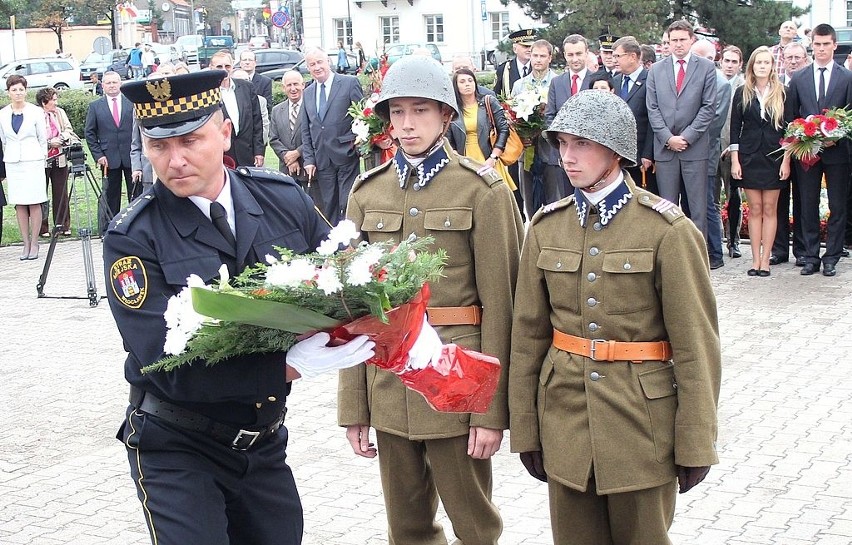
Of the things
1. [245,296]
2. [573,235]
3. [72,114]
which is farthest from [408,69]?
[72,114]

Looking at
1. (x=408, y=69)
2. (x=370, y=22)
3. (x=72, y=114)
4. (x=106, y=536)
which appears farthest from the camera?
(x=370, y=22)

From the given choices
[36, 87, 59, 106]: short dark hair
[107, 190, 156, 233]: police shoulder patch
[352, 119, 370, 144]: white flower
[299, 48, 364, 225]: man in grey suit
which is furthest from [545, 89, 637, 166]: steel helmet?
[36, 87, 59, 106]: short dark hair

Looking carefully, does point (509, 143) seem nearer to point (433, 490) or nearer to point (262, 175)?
point (433, 490)

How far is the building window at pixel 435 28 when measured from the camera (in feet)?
204

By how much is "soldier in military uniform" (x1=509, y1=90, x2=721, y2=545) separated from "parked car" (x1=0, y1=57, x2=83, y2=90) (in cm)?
4243

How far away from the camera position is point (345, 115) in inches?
525

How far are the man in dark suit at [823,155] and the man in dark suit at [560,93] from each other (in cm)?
249

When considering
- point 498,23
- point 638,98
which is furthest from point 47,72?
point 638,98

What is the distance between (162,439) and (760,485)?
3.66 metres

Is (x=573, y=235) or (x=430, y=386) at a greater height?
(x=573, y=235)

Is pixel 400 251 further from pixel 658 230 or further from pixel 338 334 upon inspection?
A: pixel 658 230

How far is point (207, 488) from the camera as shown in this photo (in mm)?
3455

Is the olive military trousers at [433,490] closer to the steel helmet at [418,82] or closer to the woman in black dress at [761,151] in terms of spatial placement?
the steel helmet at [418,82]

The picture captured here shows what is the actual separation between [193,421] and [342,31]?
64.3 metres
